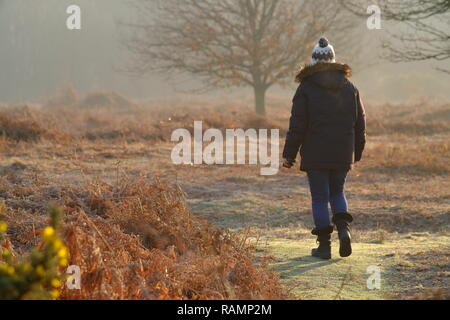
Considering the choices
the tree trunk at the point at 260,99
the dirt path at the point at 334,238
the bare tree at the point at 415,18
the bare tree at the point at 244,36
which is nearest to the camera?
the dirt path at the point at 334,238

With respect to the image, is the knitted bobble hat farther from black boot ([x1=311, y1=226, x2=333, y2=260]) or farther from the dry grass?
the dry grass

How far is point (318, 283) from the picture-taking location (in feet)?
15.9

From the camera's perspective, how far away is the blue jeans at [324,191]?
5.87 m

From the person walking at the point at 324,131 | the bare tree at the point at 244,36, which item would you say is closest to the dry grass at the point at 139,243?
the person walking at the point at 324,131

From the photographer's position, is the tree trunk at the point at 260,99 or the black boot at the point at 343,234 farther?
the tree trunk at the point at 260,99

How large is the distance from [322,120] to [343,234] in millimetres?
1010

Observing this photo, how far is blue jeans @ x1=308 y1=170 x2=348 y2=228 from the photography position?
587cm

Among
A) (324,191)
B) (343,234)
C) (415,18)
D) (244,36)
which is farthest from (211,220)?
(244,36)

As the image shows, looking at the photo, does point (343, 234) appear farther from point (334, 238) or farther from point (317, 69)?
point (334, 238)

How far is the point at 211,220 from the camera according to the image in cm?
885

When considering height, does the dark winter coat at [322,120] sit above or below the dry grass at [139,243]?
above

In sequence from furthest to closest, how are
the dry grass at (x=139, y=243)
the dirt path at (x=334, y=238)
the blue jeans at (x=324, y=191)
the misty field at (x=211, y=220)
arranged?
the blue jeans at (x=324, y=191) < the dirt path at (x=334, y=238) < the misty field at (x=211, y=220) < the dry grass at (x=139, y=243)

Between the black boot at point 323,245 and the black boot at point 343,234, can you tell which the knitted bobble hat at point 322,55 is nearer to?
the black boot at point 343,234

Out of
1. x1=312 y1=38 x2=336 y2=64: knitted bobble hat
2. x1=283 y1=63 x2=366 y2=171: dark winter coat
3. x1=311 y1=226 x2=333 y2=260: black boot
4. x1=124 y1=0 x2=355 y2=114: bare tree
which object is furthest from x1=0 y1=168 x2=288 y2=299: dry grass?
x1=124 y1=0 x2=355 y2=114: bare tree
